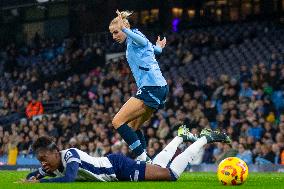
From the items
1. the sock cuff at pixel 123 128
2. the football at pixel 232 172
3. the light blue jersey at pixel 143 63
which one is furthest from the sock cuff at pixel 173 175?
the light blue jersey at pixel 143 63

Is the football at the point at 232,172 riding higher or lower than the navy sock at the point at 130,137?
lower

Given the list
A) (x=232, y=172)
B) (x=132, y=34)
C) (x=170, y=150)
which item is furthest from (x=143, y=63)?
(x=232, y=172)

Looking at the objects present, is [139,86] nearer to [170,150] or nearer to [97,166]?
[170,150]

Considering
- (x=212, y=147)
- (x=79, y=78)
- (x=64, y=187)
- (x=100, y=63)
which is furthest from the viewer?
(x=100, y=63)

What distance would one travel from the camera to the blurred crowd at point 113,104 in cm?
1938

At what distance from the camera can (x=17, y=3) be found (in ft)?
109

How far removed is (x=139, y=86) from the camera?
11562 millimetres

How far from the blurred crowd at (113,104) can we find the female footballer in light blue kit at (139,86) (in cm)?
709

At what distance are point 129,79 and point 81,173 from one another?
17.5 m

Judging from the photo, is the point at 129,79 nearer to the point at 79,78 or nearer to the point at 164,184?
the point at 79,78

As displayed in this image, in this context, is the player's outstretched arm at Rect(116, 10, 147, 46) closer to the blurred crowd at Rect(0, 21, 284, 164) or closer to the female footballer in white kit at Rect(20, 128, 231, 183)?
the female footballer in white kit at Rect(20, 128, 231, 183)

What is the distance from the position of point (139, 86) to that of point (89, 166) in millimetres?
2366

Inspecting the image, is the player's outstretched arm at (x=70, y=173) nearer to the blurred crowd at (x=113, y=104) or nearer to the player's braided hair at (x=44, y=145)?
the player's braided hair at (x=44, y=145)

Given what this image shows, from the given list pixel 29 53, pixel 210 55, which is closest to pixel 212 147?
pixel 210 55
